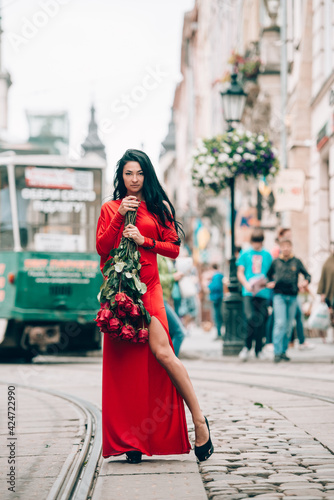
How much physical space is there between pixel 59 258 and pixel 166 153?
7718 centimetres

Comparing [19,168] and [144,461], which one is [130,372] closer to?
[144,461]

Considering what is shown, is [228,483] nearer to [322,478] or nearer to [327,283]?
[322,478]

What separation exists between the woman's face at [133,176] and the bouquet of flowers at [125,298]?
0.59ft

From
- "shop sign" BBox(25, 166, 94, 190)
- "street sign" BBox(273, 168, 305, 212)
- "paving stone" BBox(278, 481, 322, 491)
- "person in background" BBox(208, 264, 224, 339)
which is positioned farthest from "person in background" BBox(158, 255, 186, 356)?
"street sign" BBox(273, 168, 305, 212)

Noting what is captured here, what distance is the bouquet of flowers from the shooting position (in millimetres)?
5117

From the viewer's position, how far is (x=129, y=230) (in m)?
5.19

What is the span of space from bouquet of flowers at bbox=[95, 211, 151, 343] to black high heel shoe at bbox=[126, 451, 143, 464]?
599 mm

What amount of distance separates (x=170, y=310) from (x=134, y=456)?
4432 millimetres

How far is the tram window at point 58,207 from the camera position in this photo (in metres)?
15.2

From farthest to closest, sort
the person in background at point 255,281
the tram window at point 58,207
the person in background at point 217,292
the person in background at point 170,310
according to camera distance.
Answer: the person in background at point 217,292 → the tram window at point 58,207 → the person in background at point 255,281 → the person in background at point 170,310

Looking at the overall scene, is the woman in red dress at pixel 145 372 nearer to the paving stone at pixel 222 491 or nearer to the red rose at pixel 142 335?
the red rose at pixel 142 335

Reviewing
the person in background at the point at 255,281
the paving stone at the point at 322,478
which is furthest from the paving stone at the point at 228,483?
the person in background at the point at 255,281

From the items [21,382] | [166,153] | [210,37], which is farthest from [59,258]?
[166,153]

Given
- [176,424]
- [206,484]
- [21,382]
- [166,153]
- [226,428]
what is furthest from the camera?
[166,153]
